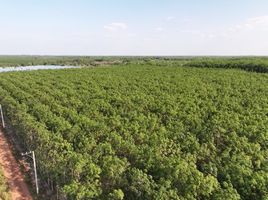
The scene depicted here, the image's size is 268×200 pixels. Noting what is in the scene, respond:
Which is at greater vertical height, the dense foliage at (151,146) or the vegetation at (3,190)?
the dense foliage at (151,146)

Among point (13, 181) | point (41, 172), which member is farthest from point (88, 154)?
point (13, 181)

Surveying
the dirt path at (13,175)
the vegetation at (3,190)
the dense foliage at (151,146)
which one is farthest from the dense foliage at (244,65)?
the vegetation at (3,190)

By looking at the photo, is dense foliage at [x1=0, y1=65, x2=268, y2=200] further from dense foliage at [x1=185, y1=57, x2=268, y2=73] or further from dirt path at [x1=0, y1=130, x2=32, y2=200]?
dense foliage at [x1=185, y1=57, x2=268, y2=73]

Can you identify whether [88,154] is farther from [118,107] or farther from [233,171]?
[118,107]

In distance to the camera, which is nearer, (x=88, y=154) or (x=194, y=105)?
(x=88, y=154)

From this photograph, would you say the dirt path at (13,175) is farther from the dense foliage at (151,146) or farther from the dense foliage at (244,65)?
the dense foliage at (244,65)

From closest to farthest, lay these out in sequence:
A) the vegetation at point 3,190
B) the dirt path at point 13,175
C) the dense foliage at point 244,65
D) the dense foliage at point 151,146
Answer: the dense foliage at point 151,146 < the vegetation at point 3,190 < the dirt path at point 13,175 < the dense foliage at point 244,65

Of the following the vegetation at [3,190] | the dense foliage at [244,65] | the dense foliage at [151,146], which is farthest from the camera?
the dense foliage at [244,65]
